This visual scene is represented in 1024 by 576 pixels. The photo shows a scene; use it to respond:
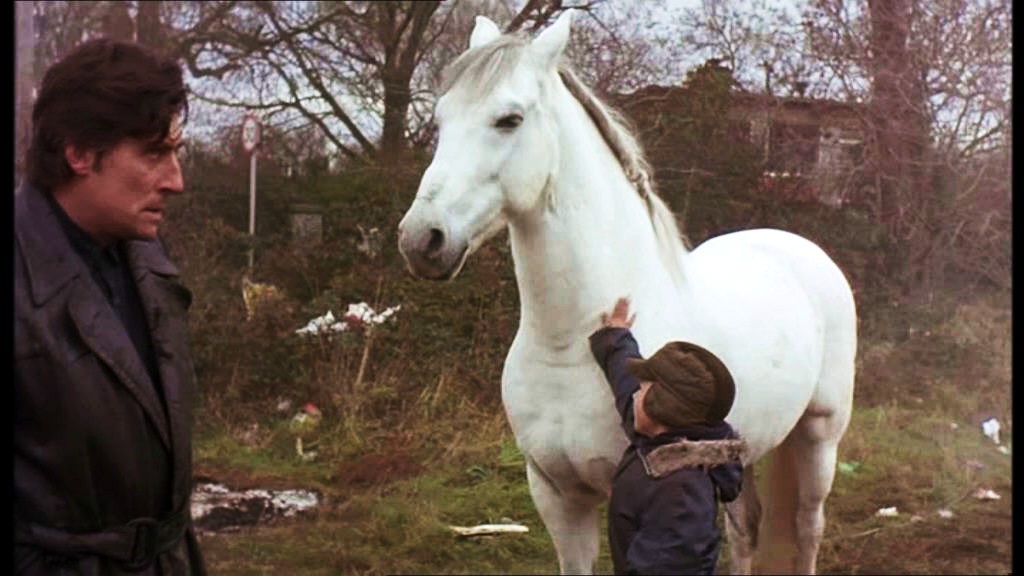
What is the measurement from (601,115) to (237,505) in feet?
2.51

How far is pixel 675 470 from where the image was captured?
3.81 ft

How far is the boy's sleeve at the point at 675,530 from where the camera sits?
1147mm

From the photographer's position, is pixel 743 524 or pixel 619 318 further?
pixel 743 524

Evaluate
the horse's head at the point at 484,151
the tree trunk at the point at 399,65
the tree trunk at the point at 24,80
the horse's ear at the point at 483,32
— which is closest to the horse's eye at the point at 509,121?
the horse's head at the point at 484,151

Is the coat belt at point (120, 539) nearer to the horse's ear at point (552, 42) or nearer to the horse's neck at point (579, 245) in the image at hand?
the horse's neck at point (579, 245)

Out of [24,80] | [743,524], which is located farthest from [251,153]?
[743,524]

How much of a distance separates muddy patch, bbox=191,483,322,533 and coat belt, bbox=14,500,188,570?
446 millimetres

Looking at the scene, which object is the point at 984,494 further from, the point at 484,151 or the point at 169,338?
the point at 169,338

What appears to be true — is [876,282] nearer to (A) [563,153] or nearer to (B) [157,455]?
(A) [563,153]

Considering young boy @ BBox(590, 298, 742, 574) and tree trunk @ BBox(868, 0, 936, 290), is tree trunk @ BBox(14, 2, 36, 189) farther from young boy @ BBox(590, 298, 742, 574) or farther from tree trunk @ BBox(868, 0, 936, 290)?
tree trunk @ BBox(868, 0, 936, 290)

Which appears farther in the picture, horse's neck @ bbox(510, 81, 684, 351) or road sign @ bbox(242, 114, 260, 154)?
road sign @ bbox(242, 114, 260, 154)

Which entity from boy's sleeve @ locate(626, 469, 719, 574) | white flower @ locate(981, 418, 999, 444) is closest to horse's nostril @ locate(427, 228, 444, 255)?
boy's sleeve @ locate(626, 469, 719, 574)

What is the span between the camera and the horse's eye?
46.0 inches

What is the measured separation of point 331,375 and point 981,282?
0.99 meters
